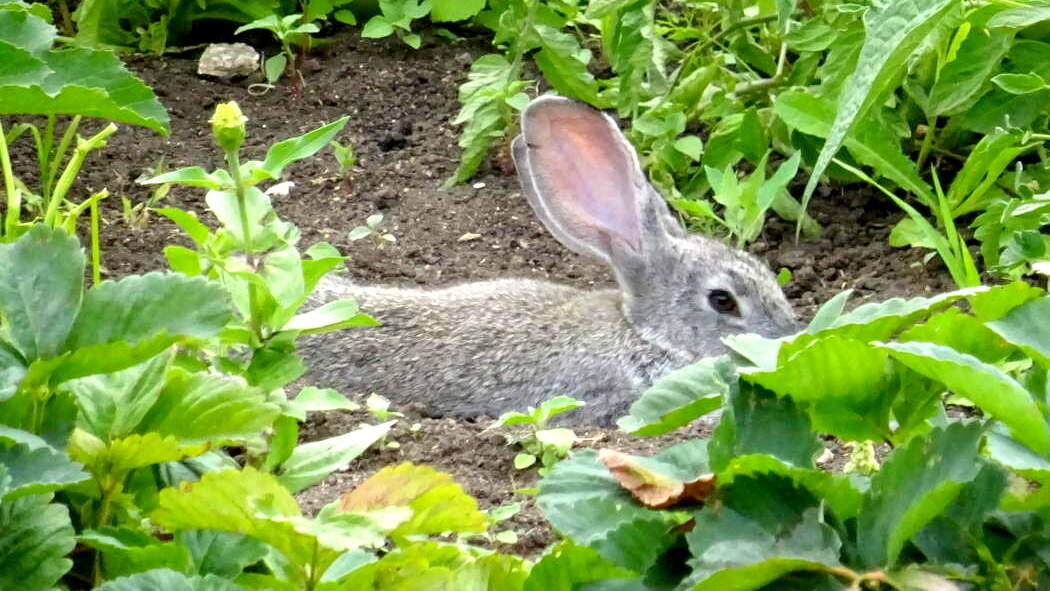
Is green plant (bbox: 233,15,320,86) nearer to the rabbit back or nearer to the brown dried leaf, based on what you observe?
the rabbit back

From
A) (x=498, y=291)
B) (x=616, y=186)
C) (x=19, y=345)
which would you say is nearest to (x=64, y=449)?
(x=19, y=345)

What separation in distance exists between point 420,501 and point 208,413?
1.26 feet

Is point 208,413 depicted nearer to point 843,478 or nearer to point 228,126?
point 228,126

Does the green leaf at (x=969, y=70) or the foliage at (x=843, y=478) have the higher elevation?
the foliage at (x=843, y=478)

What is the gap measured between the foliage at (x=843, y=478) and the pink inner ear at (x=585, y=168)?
321 centimetres

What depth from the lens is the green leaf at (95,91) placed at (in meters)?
2.90

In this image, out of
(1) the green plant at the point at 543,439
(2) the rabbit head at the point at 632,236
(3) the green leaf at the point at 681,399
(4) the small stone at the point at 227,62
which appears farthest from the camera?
(4) the small stone at the point at 227,62

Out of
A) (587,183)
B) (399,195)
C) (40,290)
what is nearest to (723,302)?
(587,183)

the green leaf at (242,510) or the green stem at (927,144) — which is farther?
the green stem at (927,144)

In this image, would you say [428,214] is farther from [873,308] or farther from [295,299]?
[873,308]

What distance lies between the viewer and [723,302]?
17.8 ft

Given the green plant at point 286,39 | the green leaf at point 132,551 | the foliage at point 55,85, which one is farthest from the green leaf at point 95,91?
the green plant at point 286,39

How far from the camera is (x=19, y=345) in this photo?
6.81ft

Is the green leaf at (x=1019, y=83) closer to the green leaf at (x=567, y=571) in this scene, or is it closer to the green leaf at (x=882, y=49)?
the green leaf at (x=882, y=49)
